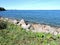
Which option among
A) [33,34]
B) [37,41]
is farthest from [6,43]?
[33,34]

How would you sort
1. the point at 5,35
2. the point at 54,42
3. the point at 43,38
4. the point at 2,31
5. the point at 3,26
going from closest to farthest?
the point at 54,42 < the point at 43,38 < the point at 5,35 < the point at 2,31 < the point at 3,26

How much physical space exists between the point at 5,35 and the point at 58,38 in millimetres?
2913

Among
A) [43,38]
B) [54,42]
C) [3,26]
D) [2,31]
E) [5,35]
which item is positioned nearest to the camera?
[54,42]

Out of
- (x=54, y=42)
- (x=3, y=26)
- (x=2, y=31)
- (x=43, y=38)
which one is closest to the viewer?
(x=54, y=42)

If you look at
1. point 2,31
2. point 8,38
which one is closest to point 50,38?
point 8,38

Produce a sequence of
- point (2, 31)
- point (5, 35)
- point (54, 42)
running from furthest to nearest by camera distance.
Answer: point (2, 31) < point (5, 35) < point (54, 42)

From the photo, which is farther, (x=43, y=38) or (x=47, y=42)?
(x=43, y=38)

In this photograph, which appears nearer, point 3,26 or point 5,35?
point 5,35

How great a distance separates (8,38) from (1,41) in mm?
696

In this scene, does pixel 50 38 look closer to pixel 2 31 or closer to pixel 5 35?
pixel 5 35

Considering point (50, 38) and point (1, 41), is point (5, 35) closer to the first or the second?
point (1, 41)

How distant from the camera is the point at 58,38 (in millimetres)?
10477

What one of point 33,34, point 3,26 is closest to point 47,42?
point 33,34

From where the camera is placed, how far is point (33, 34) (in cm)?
1129
